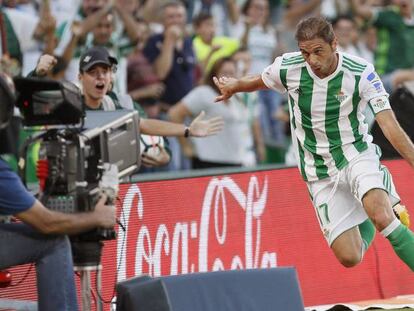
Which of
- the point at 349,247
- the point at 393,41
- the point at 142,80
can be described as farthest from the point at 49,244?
the point at 393,41

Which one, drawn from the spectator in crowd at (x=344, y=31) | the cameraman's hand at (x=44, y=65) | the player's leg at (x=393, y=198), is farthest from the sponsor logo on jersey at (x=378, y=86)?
the spectator in crowd at (x=344, y=31)

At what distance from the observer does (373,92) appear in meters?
8.80

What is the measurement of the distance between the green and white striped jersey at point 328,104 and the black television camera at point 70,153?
6.04 ft

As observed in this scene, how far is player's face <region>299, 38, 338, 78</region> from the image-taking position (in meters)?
8.67

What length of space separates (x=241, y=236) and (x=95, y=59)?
79.0 inches

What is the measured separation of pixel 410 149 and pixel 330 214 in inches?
33.8

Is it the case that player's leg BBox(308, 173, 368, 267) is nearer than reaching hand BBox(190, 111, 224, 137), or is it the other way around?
player's leg BBox(308, 173, 368, 267)

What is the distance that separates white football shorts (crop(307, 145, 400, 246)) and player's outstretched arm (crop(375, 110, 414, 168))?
0.31 meters

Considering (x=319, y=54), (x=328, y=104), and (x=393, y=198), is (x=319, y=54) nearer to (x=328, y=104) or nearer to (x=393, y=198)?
(x=328, y=104)

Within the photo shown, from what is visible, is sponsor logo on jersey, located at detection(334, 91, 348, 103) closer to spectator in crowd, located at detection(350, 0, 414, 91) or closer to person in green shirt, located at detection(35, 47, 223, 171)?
person in green shirt, located at detection(35, 47, 223, 171)

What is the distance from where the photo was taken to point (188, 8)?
14.9m

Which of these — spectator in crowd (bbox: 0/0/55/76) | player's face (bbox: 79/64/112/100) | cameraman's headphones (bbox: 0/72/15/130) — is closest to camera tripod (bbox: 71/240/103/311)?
cameraman's headphones (bbox: 0/72/15/130)

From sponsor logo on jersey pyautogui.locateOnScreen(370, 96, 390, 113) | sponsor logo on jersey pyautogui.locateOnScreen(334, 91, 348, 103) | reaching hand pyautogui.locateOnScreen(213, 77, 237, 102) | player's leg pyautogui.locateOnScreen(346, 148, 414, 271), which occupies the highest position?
reaching hand pyautogui.locateOnScreen(213, 77, 237, 102)

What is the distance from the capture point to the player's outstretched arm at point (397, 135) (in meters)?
8.59
